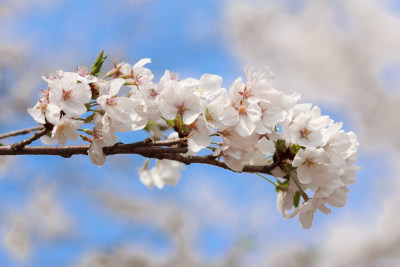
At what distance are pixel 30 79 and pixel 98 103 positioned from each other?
4008mm

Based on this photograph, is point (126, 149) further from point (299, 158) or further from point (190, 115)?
point (299, 158)

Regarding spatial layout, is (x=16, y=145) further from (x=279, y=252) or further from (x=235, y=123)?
(x=279, y=252)

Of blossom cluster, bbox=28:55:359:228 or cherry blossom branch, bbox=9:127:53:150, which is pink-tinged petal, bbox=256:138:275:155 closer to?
blossom cluster, bbox=28:55:359:228

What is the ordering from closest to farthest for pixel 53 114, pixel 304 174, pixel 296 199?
1. pixel 53 114
2. pixel 304 174
3. pixel 296 199

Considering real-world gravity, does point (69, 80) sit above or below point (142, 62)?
below

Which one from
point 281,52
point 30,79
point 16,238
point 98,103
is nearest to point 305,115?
point 98,103

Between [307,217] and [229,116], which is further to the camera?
[307,217]

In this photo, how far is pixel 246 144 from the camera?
822 mm

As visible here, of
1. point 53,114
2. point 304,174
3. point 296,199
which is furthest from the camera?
point 296,199

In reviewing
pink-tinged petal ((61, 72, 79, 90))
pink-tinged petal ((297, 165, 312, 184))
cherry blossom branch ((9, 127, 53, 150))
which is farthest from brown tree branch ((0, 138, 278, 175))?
pink-tinged petal ((297, 165, 312, 184))

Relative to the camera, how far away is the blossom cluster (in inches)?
30.2

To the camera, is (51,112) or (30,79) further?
(30,79)

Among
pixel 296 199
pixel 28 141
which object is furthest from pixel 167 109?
pixel 296 199

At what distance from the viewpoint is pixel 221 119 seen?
795mm
